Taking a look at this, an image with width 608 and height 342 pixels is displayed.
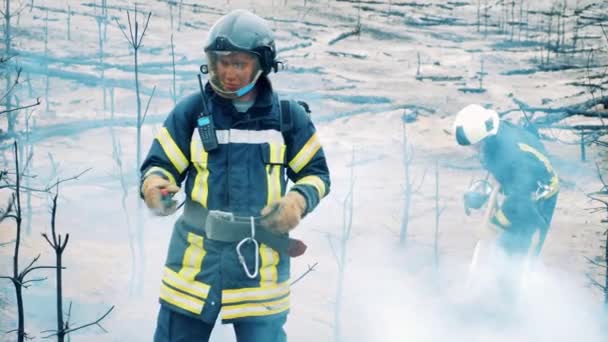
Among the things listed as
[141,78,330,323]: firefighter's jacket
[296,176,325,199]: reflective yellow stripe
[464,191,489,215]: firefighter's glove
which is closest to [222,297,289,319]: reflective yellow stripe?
[141,78,330,323]: firefighter's jacket

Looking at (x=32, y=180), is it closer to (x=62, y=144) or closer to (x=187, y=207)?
(x=62, y=144)

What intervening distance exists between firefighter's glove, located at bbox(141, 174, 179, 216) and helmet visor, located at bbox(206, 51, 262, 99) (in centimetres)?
42

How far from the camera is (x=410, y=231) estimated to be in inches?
399

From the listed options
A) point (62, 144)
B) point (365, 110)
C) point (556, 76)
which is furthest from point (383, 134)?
point (62, 144)

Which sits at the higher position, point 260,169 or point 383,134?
point 260,169

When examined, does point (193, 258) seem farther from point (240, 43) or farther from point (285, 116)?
point (240, 43)

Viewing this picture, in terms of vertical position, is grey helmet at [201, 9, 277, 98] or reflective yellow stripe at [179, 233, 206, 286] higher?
grey helmet at [201, 9, 277, 98]

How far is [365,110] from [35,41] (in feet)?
24.1

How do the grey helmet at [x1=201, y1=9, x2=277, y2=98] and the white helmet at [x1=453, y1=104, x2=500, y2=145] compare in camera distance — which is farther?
the white helmet at [x1=453, y1=104, x2=500, y2=145]

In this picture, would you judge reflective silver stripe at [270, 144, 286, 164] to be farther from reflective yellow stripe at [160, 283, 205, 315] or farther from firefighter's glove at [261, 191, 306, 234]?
reflective yellow stripe at [160, 283, 205, 315]

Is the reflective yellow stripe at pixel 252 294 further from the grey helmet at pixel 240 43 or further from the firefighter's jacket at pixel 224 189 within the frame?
the grey helmet at pixel 240 43

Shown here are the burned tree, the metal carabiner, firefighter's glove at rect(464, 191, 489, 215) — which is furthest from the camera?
firefighter's glove at rect(464, 191, 489, 215)

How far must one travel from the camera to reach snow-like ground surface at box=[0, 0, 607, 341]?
779 centimetres

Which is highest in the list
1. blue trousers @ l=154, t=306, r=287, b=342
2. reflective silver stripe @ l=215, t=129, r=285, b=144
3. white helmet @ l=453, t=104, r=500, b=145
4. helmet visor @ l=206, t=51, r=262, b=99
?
helmet visor @ l=206, t=51, r=262, b=99
